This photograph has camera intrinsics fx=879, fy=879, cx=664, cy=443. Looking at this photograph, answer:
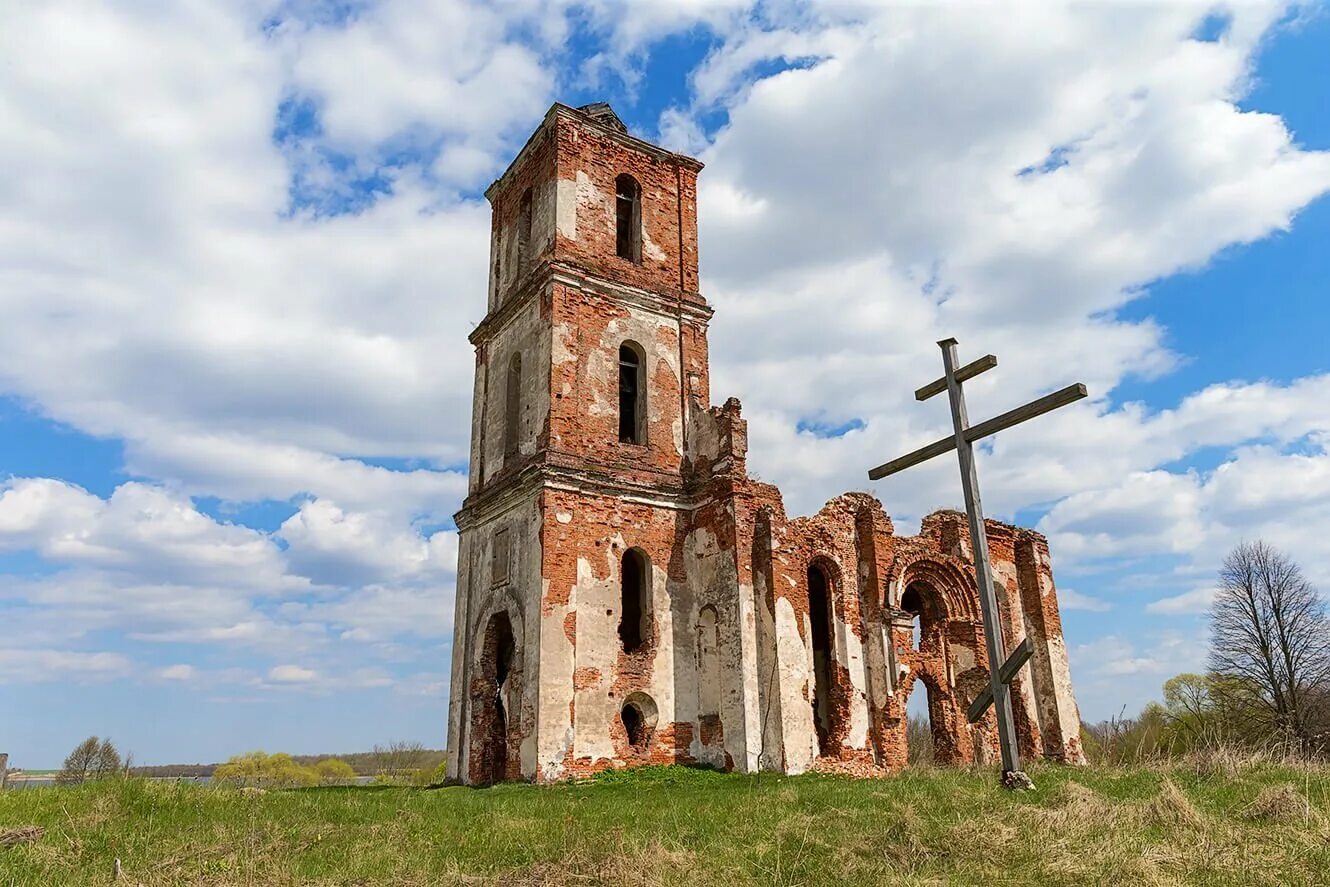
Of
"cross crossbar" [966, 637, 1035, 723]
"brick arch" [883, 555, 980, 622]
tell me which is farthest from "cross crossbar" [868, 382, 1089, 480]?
"brick arch" [883, 555, 980, 622]

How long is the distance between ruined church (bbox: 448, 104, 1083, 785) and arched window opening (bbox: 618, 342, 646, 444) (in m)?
0.05

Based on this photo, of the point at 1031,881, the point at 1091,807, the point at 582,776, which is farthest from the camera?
the point at 582,776

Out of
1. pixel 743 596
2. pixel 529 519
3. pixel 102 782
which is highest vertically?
pixel 529 519

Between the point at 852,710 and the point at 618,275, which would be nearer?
the point at 852,710

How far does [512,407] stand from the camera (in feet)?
63.3

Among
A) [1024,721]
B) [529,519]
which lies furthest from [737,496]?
[1024,721]

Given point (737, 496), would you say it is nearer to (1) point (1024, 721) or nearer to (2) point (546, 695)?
(2) point (546, 695)

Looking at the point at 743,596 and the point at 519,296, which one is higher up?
the point at 519,296

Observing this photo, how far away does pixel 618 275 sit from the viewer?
18.8 metres

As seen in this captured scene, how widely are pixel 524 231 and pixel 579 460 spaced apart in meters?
7.12

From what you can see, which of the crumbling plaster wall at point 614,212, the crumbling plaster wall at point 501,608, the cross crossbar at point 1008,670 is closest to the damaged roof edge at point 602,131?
the crumbling plaster wall at point 614,212

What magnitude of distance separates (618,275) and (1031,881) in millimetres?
14968

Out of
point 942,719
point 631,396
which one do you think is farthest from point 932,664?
point 631,396

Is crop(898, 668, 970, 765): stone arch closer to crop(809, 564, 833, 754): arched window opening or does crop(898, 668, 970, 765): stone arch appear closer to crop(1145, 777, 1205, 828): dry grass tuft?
crop(809, 564, 833, 754): arched window opening
